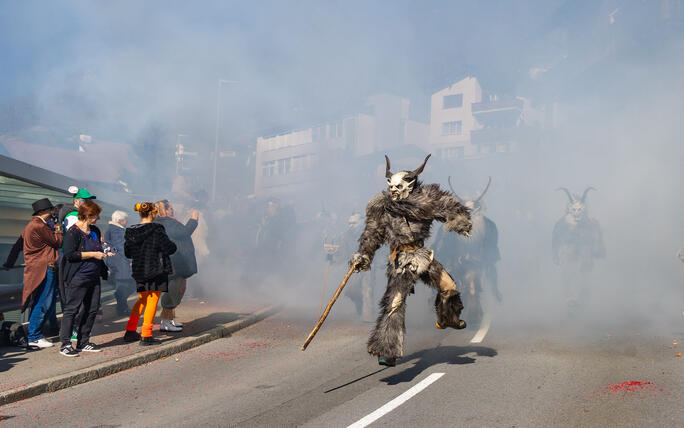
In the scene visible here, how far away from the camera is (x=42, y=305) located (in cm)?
741

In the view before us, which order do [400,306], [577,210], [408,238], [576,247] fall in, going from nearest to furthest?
[400,306] < [408,238] < [576,247] < [577,210]

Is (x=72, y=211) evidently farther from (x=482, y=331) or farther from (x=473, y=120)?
(x=473, y=120)

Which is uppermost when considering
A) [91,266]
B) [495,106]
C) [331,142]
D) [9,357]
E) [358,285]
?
[495,106]

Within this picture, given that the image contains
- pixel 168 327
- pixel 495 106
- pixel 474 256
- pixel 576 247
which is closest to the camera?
pixel 168 327

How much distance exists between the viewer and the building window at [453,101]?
5772 centimetres

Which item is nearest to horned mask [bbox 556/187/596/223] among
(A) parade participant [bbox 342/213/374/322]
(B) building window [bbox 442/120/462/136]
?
(A) parade participant [bbox 342/213/374/322]

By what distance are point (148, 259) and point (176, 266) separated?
133 cm

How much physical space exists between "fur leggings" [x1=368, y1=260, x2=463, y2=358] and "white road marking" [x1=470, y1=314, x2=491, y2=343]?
6.42ft

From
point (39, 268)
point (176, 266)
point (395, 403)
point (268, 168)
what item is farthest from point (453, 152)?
point (395, 403)

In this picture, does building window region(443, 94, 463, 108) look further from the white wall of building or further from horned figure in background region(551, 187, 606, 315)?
horned figure in background region(551, 187, 606, 315)

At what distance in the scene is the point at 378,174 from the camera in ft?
119

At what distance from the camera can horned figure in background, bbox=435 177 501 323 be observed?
10.1m

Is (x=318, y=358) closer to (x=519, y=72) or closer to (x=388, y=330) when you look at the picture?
(x=388, y=330)

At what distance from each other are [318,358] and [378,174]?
29608mm
